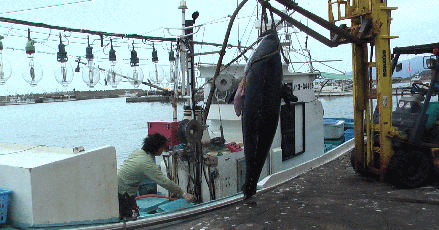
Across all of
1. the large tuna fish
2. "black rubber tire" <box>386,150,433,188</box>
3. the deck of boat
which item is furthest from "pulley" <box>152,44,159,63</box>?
"black rubber tire" <box>386,150,433,188</box>

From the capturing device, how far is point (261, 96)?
3.96 m

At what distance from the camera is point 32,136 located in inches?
1410

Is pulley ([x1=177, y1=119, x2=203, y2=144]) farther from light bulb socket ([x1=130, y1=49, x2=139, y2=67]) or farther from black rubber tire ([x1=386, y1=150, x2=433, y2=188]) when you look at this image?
light bulb socket ([x1=130, y1=49, x2=139, y2=67])

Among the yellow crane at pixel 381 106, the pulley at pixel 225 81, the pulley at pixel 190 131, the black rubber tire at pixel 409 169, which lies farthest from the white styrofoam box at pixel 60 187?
the black rubber tire at pixel 409 169

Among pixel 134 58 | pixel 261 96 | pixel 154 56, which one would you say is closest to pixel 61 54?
pixel 134 58

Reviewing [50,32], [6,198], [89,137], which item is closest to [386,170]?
[6,198]

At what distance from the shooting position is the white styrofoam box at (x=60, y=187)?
3.51 metres

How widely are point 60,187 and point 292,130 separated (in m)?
7.02

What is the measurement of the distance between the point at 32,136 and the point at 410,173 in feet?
123

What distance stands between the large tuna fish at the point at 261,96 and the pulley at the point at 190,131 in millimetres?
2293

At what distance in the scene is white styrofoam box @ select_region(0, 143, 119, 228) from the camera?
11.5 ft

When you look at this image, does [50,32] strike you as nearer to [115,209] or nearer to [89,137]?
[115,209]

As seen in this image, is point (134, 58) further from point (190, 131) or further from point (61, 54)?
point (190, 131)

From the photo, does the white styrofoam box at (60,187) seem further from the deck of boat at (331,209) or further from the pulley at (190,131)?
the pulley at (190,131)
